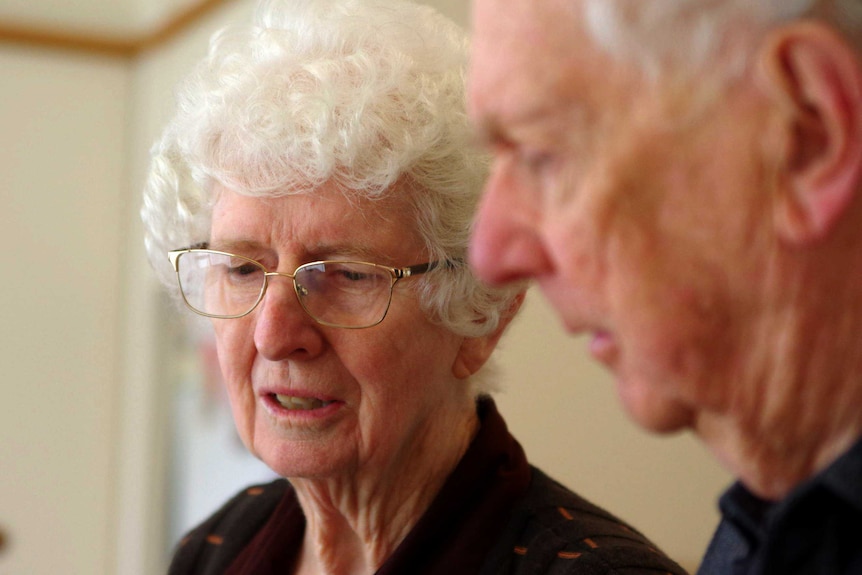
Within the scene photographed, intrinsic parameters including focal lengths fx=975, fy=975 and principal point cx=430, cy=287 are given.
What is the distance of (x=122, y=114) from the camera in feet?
14.7

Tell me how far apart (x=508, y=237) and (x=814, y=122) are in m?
0.21

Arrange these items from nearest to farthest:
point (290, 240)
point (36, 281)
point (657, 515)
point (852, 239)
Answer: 1. point (852, 239)
2. point (290, 240)
3. point (657, 515)
4. point (36, 281)

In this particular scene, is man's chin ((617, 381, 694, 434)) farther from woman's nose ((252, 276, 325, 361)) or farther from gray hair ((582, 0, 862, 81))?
woman's nose ((252, 276, 325, 361))

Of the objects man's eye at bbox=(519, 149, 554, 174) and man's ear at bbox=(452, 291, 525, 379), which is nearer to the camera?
man's eye at bbox=(519, 149, 554, 174)

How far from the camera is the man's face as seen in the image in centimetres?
60

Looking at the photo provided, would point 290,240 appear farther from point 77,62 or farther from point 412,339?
point 77,62

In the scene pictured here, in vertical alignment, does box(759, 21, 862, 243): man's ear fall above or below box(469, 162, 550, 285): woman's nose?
above

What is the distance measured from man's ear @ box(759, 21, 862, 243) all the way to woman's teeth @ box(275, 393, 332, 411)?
832mm

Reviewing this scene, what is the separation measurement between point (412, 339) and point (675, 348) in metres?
0.70

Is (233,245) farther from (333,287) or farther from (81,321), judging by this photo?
(81,321)

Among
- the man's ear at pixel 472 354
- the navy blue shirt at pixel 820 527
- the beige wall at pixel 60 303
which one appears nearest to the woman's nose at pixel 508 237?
the navy blue shirt at pixel 820 527

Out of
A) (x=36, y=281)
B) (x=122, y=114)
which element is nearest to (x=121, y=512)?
(x=36, y=281)

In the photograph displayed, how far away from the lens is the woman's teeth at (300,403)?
132 centimetres

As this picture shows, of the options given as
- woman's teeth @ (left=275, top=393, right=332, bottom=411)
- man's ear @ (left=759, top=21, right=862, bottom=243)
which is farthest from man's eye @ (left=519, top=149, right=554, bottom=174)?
woman's teeth @ (left=275, top=393, right=332, bottom=411)
